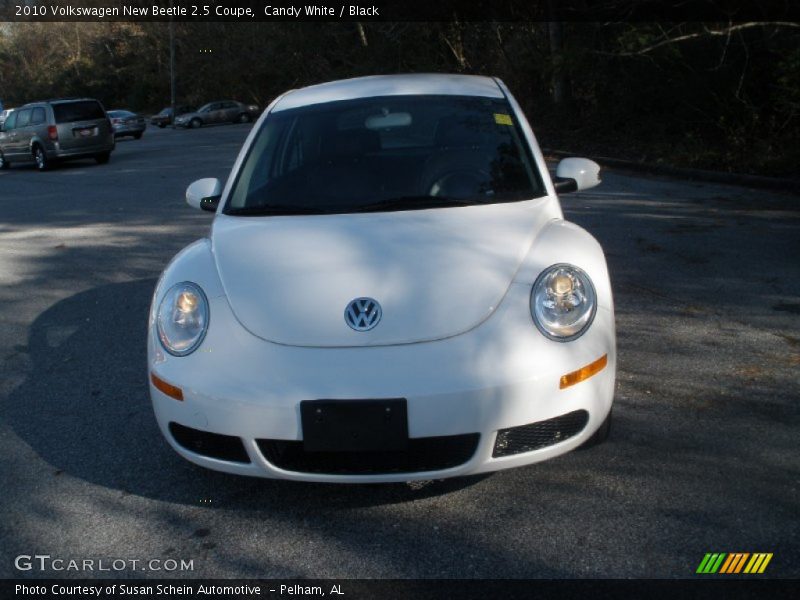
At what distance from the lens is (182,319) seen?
3350mm

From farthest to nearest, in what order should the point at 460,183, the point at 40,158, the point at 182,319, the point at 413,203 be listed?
the point at 40,158 → the point at 460,183 → the point at 413,203 → the point at 182,319

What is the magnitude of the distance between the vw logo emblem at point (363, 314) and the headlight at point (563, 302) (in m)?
0.57

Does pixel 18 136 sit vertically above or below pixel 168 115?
above

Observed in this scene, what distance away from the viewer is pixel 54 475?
3.74 m

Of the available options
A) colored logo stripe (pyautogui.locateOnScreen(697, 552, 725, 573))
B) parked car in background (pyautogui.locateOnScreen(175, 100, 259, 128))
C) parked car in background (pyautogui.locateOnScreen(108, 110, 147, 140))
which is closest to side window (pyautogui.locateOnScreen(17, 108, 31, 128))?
parked car in background (pyautogui.locateOnScreen(108, 110, 147, 140))

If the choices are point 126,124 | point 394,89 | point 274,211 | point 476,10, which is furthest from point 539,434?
point 126,124

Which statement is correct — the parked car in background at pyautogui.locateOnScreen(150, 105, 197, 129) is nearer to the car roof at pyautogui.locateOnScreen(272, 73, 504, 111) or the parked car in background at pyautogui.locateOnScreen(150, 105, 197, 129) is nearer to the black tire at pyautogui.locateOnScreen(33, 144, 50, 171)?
the black tire at pyautogui.locateOnScreen(33, 144, 50, 171)

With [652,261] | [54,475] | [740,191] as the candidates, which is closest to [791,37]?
[740,191]

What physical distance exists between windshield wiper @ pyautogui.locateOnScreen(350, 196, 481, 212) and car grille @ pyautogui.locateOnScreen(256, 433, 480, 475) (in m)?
1.32

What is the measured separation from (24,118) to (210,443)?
21.4 metres

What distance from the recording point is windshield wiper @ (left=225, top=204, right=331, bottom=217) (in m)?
4.04

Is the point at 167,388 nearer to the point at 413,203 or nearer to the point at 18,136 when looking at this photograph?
the point at 413,203

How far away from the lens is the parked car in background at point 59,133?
68.2ft

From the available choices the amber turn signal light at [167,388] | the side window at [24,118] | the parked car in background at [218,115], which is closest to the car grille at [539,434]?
the amber turn signal light at [167,388]
